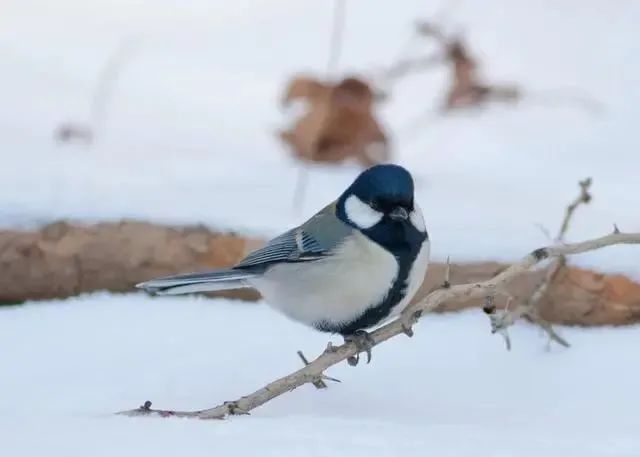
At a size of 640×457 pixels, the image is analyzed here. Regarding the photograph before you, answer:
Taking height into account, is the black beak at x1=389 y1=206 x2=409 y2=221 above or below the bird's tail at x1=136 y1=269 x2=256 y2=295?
above

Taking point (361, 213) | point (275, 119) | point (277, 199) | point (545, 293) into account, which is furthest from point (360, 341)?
point (275, 119)

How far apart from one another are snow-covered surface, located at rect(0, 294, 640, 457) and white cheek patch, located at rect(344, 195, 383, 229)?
36 cm

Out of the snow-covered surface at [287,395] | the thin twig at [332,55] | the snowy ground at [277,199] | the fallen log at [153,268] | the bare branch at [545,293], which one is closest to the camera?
the snow-covered surface at [287,395]

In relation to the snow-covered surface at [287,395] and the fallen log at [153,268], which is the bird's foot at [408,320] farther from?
the fallen log at [153,268]

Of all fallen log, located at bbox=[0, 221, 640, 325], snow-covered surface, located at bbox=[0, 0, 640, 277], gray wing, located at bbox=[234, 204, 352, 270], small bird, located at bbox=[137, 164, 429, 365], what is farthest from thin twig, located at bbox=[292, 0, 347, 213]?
small bird, located at bbox=[137, 164, 429, 365]

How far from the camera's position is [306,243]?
232cm

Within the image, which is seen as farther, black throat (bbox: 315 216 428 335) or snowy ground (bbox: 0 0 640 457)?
black throat (bbox: 315 216 428 335)

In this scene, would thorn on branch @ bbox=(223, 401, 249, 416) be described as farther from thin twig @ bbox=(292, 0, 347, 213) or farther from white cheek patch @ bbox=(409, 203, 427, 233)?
thin twig @ bbox=(292, 0, 347, 213)

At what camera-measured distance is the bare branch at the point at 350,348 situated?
2.00 meters

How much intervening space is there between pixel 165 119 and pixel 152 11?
1.00 meters

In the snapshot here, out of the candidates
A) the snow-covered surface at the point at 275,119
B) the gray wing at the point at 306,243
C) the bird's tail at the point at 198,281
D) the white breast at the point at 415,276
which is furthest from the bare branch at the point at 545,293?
the bird's tail at the point at 198,281

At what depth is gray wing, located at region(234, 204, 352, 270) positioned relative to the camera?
2.25 metres

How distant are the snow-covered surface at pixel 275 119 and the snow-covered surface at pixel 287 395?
0.90 feet

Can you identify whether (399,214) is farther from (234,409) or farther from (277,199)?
(277,199)
